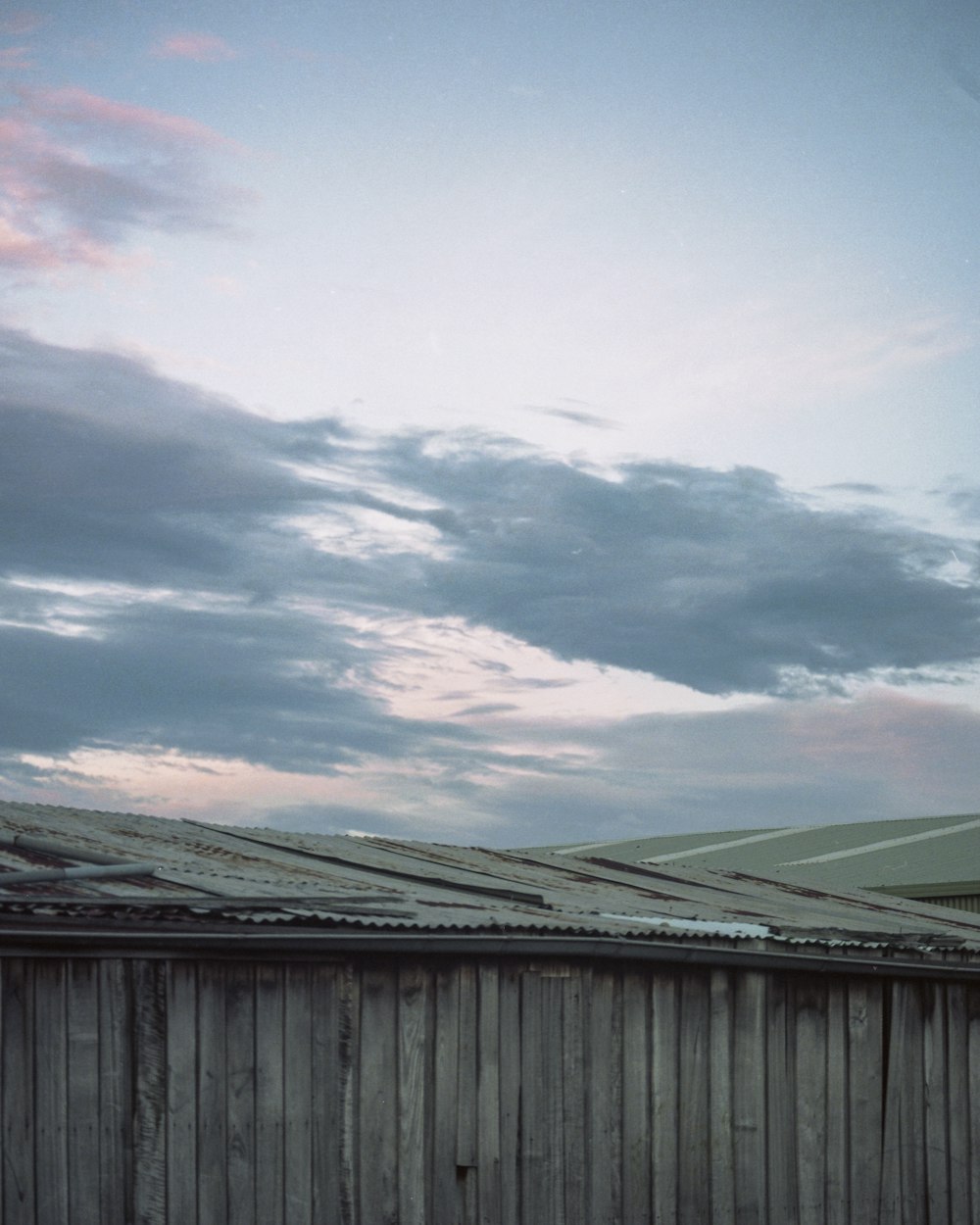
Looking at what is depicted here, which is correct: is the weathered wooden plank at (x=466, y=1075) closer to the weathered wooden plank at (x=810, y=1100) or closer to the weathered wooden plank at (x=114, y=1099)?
the weathered wooden plank at (x=114, y=1099)

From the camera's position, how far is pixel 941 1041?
13531 millimetres

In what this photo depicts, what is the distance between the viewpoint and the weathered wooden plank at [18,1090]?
998cm

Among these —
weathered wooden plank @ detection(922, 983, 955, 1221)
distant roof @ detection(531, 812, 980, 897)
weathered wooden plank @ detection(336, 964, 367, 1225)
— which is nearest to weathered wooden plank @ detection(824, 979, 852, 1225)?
weathered wooden plank @ detection(922, 983, 955, 1221)

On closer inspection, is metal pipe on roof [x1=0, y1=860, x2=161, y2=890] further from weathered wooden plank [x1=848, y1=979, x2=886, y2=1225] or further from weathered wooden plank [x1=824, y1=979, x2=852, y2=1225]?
weathered wooden plank [x1=848, y1=979, x2=886, y2=1225]

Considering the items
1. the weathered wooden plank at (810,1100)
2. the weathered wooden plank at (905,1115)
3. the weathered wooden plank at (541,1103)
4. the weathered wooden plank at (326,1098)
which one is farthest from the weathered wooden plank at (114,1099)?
the weathered wooden plank at (905,1115)

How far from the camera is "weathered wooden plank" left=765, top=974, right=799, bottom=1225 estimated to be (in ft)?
40.8

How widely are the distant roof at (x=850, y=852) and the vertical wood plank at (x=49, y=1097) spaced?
57.9 ft

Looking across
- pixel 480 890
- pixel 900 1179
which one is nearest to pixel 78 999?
pixel 480 890

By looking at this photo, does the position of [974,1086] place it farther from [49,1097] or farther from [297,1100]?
[49,1097]

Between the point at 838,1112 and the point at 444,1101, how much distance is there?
385 centimetres

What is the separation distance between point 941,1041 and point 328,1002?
6051mm

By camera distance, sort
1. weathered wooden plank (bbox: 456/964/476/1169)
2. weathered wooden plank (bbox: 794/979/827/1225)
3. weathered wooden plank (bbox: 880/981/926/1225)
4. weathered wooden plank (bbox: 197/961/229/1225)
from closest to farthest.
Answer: weathered wooden plank (bbox: 197/961/229/1225)
weathered wooden plank (bbox: 456/964/476/1169)
weathered wooden plank (bbox: 794/979/827/1225)
weathered wooden plank (bbox: 880/981/926/1225)

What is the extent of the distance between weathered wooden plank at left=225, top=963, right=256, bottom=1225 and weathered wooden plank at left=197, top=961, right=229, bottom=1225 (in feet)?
0.13

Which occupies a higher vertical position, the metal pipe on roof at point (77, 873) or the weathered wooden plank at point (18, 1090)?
the metal pipe on roof at point (77, 873)
